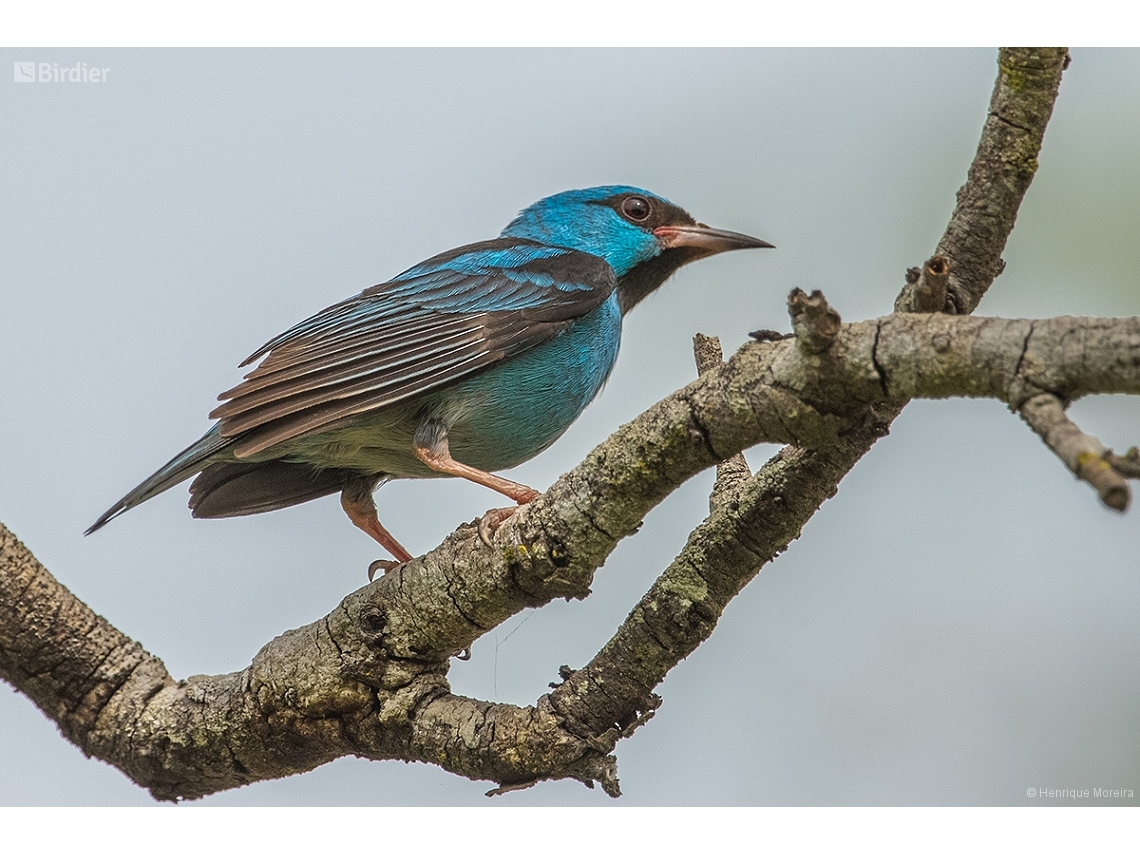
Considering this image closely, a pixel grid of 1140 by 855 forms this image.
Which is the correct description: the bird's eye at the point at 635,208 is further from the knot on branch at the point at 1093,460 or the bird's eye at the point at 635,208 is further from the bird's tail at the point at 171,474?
the knot on branch at the point at 1093,460

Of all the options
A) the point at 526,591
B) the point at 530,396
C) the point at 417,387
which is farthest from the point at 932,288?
→ the point at 530,396

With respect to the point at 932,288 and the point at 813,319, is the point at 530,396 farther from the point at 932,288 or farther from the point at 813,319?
the point at 813,319

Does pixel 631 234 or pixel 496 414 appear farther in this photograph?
pixel 631 234

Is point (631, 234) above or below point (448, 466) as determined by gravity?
above

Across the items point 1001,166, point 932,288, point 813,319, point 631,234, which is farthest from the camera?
point 631,234

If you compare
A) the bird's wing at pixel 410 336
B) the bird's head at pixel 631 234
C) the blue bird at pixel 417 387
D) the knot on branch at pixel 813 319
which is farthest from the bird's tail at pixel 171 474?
the knot on branch at pixel 813 319

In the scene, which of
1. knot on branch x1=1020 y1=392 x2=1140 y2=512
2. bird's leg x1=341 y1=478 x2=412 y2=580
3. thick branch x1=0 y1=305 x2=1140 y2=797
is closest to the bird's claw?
thick branch x1=0 y1=305 x2=1140 y2=797
